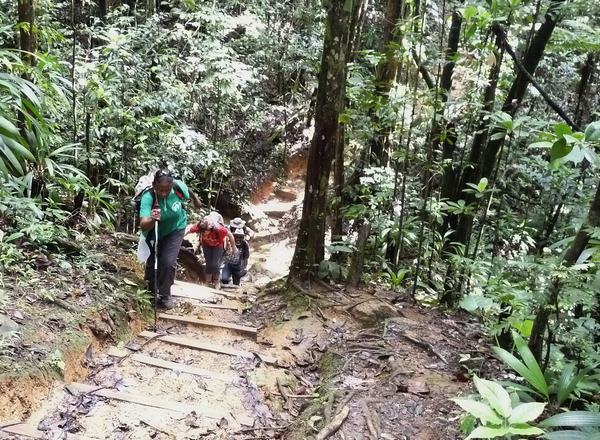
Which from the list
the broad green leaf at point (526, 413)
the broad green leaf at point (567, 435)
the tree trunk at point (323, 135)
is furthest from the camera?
the tree trunk at point (323, 135)

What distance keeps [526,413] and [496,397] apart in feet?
0.52

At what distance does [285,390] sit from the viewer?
461 centimetres

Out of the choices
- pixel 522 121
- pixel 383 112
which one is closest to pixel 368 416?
pixel 522 121

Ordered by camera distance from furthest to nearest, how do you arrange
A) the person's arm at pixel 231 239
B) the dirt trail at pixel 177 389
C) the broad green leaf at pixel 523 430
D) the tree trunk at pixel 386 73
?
the person's arm at pixel 231 239
the tree trunk at pixel 386 73
the dirt trail at pixel 177 389
the broad green leaf at pixel 523 430

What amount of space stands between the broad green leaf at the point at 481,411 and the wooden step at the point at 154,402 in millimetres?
2164

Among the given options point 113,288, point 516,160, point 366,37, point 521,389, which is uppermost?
point 366,37

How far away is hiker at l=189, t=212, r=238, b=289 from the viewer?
897cm

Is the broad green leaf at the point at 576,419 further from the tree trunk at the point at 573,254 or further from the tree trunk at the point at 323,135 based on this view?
the tree trunk at the point at 323,135

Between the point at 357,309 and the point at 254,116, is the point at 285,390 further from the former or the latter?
the point at 254,116

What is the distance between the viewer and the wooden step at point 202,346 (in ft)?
16.8

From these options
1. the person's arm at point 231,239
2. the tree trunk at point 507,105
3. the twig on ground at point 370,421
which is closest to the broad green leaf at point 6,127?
the twig on ground at point 370,421

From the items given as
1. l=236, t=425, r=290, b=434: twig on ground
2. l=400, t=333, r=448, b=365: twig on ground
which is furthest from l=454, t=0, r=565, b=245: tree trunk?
l=236, t=425, r=290, b=434: twig on ground

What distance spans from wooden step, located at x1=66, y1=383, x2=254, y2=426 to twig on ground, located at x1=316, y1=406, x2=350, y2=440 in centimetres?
78

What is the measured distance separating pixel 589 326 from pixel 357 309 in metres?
2.69
